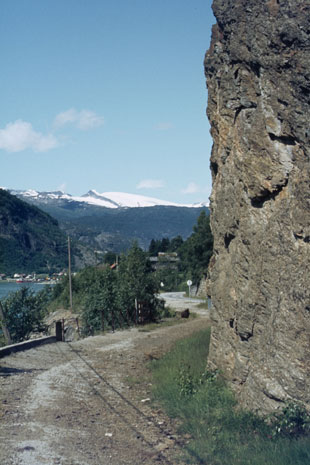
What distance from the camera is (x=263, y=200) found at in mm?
11016

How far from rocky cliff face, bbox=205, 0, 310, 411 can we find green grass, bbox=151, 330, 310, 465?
0.43 m

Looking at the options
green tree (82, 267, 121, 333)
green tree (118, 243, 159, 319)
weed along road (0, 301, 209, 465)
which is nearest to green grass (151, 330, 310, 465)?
weed along road (0, 301, 209, 465)

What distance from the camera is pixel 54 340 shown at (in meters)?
24.4

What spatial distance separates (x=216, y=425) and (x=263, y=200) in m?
4.41

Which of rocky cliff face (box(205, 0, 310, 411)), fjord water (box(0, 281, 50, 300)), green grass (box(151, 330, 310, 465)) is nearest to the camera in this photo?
green grass (box(151, 330, 310, 465))

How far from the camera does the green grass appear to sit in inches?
318

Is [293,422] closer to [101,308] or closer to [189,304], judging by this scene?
[101,308]

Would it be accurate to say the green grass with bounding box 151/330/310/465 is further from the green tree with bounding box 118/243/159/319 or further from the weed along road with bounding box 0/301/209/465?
the green tree with bounding box 118/243/159/319

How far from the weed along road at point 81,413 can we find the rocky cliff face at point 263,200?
2.12 m

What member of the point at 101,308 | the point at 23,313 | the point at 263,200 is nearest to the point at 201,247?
the point at 101,308

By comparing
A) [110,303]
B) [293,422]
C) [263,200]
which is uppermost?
[263,200]

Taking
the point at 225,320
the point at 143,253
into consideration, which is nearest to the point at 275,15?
the point at 225,320

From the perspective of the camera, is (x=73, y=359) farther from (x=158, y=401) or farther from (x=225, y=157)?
(x=225, y=157)

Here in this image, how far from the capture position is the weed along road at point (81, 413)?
8922 mm
